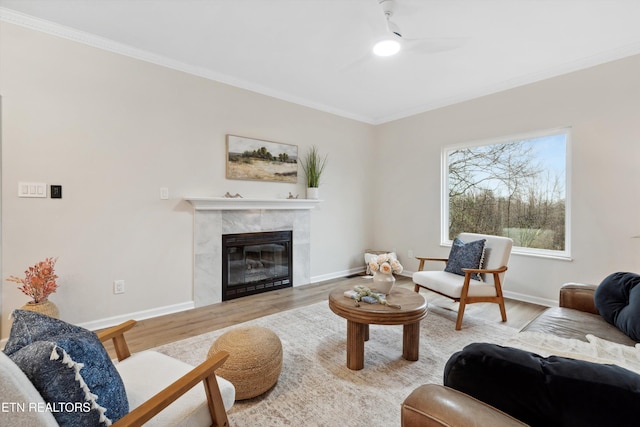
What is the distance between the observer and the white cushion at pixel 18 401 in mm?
739

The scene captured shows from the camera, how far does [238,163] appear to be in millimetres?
3736

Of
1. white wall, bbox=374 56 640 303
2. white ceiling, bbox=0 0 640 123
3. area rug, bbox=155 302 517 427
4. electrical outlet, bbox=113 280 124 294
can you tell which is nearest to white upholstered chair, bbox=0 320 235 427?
area rug, bbox=155 302 517 427

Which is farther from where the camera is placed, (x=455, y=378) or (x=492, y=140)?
(x=492, y=140)

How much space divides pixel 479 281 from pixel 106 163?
3972 mm

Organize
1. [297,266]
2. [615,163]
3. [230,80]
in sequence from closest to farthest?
[615,163] < [230,80] < [297,266]

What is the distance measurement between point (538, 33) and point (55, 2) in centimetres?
413

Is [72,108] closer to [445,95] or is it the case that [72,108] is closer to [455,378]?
[455,378]

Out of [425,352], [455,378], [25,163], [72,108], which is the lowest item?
[425,352]

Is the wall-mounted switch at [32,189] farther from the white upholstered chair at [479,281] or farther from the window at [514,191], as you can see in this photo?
the window at [514,191]

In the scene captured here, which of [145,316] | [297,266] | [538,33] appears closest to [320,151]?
[297,266]

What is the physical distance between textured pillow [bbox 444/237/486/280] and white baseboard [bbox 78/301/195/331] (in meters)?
3.06

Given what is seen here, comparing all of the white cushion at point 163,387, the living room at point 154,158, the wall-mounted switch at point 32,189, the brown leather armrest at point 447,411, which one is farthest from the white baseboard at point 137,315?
the brown leather armrest at point 447,411

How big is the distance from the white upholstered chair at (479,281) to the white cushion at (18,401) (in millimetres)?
2933

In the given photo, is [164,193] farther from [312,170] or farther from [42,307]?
[312,170]
